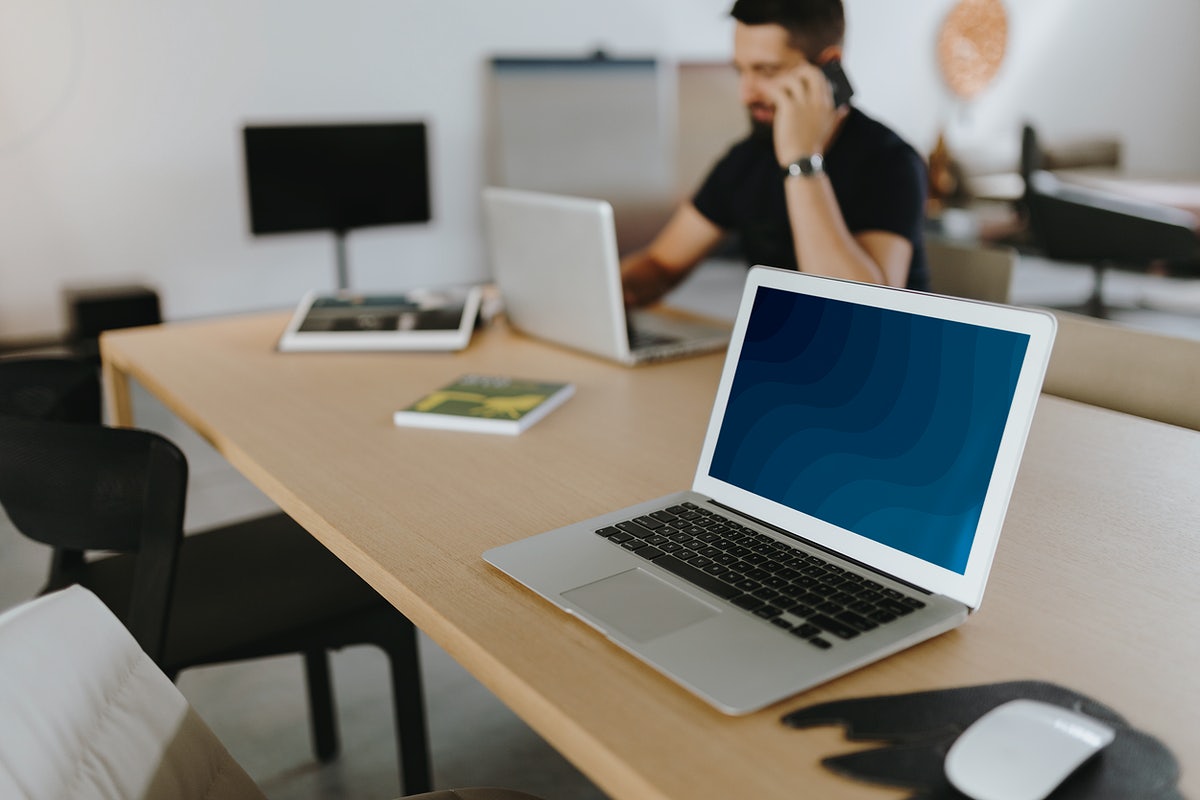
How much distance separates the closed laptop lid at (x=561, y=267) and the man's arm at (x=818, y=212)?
1.59 feet

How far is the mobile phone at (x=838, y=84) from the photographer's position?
2129 millimetres

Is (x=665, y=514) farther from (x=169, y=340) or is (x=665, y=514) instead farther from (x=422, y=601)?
(x=169, y=340)

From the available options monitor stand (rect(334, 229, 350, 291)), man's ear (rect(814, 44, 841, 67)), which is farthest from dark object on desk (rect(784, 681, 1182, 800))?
monitor stand (rect(334, 229, 350, 291))

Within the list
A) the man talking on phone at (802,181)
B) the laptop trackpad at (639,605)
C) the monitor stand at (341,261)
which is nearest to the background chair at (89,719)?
the laptop trackpad at (639,605)

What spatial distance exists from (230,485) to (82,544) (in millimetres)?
1945

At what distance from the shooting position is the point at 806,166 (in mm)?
2029

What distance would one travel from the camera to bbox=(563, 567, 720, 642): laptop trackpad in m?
0.88

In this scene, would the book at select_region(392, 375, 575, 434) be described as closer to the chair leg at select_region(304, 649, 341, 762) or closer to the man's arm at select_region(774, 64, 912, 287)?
the chair leg at select_region(304, 649, 341, 762)

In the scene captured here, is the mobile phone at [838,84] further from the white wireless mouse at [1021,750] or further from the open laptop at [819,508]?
the white wireless mouse at [1021,750]

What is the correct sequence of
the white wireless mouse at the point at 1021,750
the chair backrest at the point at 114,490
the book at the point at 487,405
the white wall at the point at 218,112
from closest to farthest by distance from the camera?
the white wireless mouse at the point at 1021,750
the chair backrest at the point at 114,490
the book at the point at 487,405
the white wall at the point at 218,112

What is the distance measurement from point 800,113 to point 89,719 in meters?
1.71

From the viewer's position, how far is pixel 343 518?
1.15 meters

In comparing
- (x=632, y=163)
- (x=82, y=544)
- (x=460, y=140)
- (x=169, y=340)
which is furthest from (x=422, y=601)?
(x=632, y=163)

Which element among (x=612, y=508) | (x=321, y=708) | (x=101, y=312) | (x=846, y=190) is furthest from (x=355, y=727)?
(x=101, y=312)
